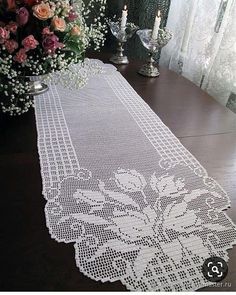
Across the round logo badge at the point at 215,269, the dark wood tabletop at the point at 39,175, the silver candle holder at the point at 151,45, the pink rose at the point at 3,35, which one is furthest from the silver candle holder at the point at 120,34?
the round logo badge at the point at 215,269

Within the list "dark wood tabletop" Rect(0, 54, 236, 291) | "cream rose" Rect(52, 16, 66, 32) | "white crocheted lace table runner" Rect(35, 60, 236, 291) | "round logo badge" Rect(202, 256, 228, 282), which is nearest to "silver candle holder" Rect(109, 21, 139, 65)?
"dark wood tabletop" Rect(0, 54, 236, 291)

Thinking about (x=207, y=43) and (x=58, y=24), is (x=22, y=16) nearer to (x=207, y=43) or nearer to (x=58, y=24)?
(x=58, y=24)

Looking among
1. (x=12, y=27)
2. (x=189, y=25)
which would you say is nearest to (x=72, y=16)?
(x=12, y=27)

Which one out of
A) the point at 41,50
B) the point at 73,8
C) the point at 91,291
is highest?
the point at 73,8

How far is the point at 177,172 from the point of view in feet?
2.58

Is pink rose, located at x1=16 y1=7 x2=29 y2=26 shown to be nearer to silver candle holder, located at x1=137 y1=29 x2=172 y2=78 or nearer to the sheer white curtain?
silver candle holder, located at x1=137 y1=29 x2=172 y2=78

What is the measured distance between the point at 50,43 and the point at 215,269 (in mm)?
698

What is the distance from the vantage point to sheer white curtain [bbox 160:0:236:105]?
1.29 metres

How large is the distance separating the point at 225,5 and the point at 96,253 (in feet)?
4.24

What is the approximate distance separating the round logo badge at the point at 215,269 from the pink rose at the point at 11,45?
720mm

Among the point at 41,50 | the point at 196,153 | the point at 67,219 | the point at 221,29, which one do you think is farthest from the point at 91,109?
the point at 221,29

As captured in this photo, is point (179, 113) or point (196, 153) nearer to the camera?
point (196, 153)

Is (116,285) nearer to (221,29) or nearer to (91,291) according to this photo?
(91,291)

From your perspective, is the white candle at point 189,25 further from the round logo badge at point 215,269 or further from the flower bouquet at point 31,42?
the round logo badge at point 215,269
